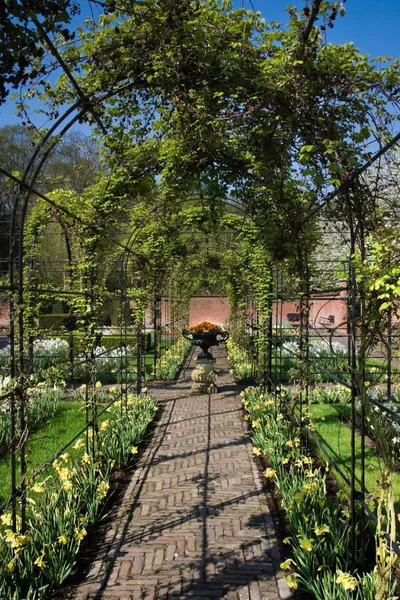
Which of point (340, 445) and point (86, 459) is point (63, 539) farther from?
point (340, 445)

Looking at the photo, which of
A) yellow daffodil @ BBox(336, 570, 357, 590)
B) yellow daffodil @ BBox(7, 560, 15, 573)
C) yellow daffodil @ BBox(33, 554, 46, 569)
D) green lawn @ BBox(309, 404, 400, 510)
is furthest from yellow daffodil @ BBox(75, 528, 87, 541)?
green lawn @ BBox(309, 404, 400, 510)

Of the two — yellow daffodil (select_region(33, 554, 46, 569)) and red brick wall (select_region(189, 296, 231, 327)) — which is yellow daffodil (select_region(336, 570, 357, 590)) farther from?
red brick wall (select_region(189, 296, 231, 327))

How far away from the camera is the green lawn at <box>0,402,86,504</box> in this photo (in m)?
4.98

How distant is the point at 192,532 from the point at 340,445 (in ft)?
8.69

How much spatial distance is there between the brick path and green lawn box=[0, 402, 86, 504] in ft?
3.57

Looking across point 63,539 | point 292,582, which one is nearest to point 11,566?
point 63,539

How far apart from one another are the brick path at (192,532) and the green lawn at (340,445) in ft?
2.95

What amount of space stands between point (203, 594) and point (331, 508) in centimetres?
124

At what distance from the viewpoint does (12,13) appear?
2.14 m

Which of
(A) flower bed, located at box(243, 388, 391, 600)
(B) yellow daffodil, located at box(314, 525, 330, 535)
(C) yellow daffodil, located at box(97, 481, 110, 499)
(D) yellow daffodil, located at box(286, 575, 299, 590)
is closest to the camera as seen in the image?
(A) flower bed, located at box(243, 388, 391, 600)

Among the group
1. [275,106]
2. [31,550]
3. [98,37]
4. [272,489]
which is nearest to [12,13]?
[98,37]

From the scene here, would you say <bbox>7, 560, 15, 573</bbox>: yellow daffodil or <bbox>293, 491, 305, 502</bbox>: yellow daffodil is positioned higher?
<bbox>293, 491, 305, 502</bbox>: yellow daffodil

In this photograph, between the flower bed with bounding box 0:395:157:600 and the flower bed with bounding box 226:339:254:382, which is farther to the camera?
the flower bed with bounding box 226:339:254:382

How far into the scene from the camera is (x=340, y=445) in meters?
5.80
